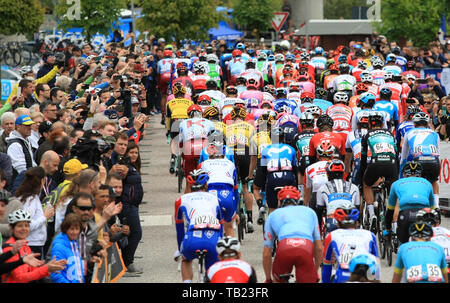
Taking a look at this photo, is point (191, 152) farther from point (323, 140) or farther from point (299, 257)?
point (299, 257)

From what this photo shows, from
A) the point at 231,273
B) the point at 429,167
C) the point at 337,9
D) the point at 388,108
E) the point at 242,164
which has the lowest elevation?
the point at 337,9

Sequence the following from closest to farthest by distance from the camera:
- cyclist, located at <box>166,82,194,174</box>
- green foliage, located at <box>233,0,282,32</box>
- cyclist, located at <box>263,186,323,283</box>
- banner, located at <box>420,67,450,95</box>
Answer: cyclist, located at <box>263,186,323,283</box> → cyclist, located at <box>166,82,194,174</box> → banner, located at <box>420,67,450,95</box> → green foliage, located at <box>233,0,282,32</box>

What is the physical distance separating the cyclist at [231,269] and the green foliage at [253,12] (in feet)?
153

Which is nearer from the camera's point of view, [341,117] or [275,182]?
[275,182]

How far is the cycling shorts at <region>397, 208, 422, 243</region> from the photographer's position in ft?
42.4

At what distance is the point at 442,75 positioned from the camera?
3116 cm

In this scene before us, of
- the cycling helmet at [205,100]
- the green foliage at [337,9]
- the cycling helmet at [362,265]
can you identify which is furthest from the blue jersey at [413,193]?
the green foliage at [337,9]

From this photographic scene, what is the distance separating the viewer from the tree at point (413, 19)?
38.6 metres

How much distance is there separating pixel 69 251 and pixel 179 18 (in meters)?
29.9

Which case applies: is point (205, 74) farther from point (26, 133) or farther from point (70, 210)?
point (70, 210)

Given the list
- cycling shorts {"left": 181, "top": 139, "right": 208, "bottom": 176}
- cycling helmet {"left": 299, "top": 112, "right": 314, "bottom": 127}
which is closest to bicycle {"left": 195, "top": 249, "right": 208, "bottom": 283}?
cycling helmet {"left": 299, "top": 112, "right": 314, "bottom": 127}

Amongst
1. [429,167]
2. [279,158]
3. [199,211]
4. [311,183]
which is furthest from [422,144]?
[199,211]

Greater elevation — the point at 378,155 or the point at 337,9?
the point at 378,155

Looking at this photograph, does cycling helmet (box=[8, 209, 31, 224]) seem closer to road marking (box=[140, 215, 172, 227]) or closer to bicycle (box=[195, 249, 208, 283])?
bicycle (box=[195, 249, 208, 283])
